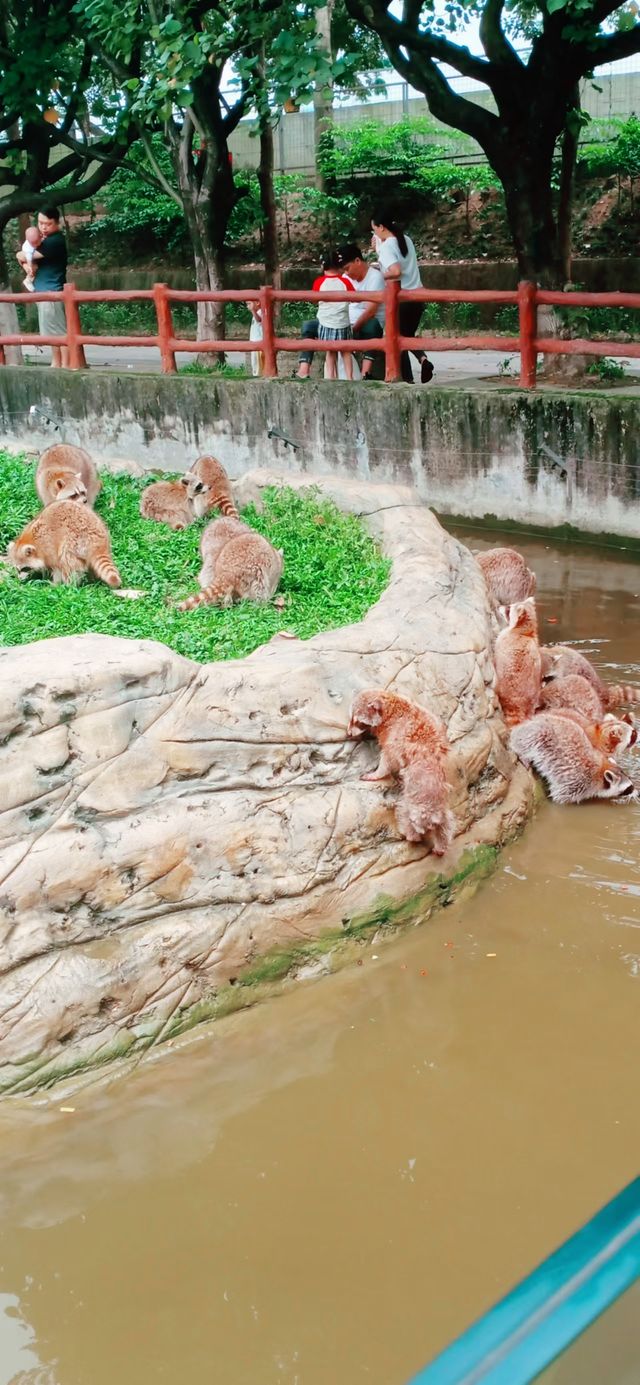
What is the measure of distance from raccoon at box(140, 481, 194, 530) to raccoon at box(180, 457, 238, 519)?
0.06 meters

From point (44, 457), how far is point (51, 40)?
1028 cm

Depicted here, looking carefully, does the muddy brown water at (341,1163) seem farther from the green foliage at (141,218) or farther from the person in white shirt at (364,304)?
the green foliage at (141,218)

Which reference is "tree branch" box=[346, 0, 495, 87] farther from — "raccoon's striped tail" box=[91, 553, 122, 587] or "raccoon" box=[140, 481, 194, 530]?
"raccoon's striped tail" box=[91, 553, 122, 587]

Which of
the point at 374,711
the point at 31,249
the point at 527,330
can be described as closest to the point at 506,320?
the point at 31,249

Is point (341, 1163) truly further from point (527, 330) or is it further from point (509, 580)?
point (527, 330)

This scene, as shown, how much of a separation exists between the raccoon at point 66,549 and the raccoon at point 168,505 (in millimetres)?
1775

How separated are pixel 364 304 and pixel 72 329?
3930 mm

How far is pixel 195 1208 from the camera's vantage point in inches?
170

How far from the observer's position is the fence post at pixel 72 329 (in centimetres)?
1505

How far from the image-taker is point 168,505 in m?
9.80

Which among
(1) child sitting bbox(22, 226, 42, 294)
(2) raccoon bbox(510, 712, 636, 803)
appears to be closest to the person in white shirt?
(1) child sitting bbox(22, 226, 42, 294)

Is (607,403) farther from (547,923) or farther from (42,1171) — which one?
(42,1171)

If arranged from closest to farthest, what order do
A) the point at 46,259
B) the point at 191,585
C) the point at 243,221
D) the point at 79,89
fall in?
the point at 191,585 < the point at 46,259 < the point at 79,89 < the point at 243,221

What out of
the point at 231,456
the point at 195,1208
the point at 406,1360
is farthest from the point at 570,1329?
the point at 231,456
